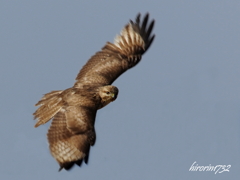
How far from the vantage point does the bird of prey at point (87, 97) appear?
49.4 feet

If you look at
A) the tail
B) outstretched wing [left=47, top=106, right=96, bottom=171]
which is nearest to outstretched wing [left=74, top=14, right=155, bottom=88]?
the tail

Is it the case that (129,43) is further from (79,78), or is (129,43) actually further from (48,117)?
(48,117)

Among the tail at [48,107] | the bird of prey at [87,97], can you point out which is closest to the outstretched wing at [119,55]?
the bird of prey at [87,97]

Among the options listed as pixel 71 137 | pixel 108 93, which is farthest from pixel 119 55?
pixel 71 137

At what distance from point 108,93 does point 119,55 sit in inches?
99.9

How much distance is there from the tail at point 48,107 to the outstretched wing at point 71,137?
0.59 meters

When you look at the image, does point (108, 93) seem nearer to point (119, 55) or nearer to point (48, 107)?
point (48, 107)

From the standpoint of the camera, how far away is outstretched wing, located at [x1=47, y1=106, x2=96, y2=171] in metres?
14.9

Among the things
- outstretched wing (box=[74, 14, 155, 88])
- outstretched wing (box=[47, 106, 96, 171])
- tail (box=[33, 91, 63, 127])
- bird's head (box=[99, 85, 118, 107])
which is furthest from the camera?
outstretched wing (box=[74, 14, 155, 88])

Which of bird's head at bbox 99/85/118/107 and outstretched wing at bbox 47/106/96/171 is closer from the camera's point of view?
outstretched wing at bbox 47/106/96/171

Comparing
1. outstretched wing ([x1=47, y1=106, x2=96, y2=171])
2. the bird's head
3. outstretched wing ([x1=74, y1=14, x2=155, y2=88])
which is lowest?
outstretched wing ([x1=47, y1=106, x2=96, y2=171])

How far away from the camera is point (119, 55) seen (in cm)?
1900

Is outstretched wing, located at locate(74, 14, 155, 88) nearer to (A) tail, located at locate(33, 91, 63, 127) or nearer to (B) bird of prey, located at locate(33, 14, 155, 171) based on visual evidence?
(B) bird of prey, located at locate(33, 14, 155, 171)

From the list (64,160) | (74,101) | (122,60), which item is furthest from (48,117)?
(122,60)
